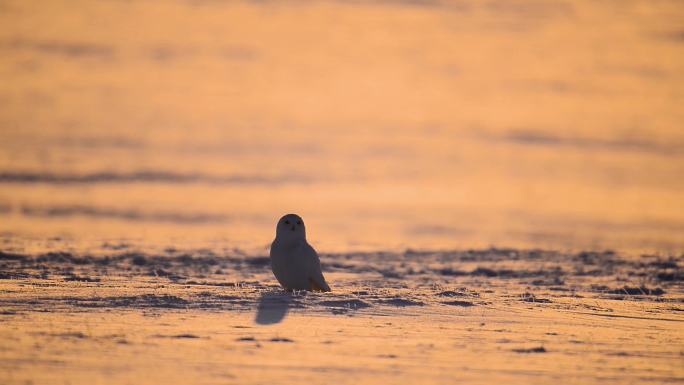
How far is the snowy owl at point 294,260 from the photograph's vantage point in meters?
11.8

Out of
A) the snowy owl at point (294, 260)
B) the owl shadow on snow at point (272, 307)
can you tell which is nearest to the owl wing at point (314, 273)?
the snowy owl at point (294, 260)

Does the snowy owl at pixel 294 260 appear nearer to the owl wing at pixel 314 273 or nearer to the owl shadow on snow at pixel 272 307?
the owl wing at pixel 314 273

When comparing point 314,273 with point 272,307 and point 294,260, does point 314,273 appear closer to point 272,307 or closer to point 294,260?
point 294,260

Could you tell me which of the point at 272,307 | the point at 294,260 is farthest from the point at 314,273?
the point at 272,307

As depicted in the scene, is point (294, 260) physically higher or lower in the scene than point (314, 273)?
higher

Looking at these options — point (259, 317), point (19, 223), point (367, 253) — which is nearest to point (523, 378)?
point (259, 317)

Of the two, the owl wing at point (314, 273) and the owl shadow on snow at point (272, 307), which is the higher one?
the owl wing at point (314, 273)

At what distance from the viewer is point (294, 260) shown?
11836 millimetres

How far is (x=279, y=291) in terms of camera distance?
11898mm

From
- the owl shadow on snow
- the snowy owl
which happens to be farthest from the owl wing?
the owl shadow on snow

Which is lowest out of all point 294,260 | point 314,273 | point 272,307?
point 272,307

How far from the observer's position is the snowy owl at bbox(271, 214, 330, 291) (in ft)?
38.9

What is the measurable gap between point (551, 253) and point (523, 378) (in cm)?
1134

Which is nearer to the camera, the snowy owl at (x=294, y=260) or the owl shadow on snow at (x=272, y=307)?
the owl shadow on snow at (x=272, y=307)
